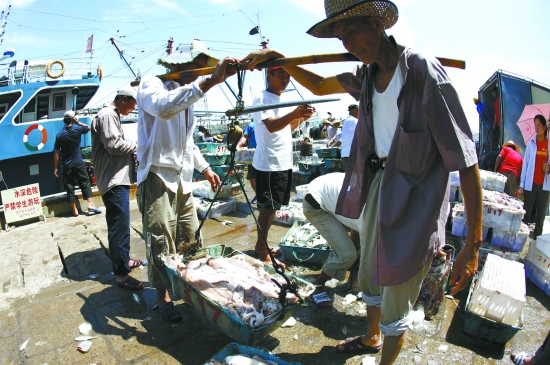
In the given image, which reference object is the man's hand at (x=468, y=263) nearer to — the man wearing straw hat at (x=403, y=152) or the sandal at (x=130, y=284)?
the man wearing straw hat at (x=403, y=152)

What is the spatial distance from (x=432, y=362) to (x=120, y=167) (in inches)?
145

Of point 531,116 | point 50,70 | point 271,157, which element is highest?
point 50,70

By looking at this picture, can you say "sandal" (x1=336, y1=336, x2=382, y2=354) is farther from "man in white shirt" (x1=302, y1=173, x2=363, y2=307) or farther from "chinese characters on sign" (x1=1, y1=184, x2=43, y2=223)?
"chinese characters on sign" (x1=1, y1=184, x2=43, y2=223)

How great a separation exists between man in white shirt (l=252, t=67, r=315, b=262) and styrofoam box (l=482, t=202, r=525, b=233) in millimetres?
2492

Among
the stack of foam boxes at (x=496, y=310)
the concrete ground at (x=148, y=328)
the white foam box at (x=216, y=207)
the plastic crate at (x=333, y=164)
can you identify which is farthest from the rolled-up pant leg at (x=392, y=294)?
the plastic crate at (x=333, y=164)

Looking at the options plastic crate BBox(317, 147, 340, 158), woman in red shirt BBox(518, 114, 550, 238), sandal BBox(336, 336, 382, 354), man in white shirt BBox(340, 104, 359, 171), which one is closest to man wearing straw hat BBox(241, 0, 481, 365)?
sandal BBox(336, 336, 382, 354)

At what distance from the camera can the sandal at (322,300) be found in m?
3.49

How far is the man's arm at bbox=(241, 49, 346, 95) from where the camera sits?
260 cm

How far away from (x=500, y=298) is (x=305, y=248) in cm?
206

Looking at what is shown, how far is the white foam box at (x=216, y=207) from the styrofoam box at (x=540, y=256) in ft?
16.2

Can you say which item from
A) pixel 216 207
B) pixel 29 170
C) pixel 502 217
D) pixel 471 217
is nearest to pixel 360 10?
pixel 471 217

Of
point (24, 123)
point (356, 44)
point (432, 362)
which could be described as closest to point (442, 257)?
point (432, 362)

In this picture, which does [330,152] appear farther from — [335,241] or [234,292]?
[234,292]

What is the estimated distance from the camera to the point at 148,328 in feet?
10.5
